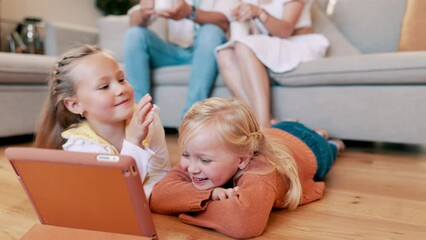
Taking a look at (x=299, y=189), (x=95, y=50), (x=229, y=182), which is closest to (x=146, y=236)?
(x=229, y=182)

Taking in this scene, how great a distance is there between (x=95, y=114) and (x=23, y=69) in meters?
0.86

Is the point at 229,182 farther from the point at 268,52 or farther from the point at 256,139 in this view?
the point at 268,52

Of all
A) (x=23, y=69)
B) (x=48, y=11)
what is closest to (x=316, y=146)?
(x=23, y=69)

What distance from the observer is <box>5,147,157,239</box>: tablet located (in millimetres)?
585

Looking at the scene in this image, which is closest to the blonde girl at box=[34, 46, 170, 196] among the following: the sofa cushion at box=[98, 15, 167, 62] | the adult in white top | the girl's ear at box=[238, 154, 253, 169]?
the girl's ear at box=[238, 154, 253, 169]

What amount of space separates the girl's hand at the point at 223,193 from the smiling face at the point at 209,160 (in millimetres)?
21

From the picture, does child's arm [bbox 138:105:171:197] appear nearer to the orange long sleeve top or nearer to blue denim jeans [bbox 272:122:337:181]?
the orange long sleeve top

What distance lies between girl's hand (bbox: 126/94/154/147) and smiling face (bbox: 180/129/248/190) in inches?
4.0

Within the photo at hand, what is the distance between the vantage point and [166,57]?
6.10ft

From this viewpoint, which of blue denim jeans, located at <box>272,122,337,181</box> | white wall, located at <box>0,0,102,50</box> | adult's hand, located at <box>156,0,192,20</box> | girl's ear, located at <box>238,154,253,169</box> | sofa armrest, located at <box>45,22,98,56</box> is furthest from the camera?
white wall, located at <box>0,0,102,50</box>

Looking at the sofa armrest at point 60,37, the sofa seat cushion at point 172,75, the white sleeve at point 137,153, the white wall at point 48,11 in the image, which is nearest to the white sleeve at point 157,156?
the white sleeve at point 137,153

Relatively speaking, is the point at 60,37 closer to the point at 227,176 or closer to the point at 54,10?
the point at 54,10

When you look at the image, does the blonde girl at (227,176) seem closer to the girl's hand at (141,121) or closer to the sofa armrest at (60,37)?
the girl's hand at (141,121)

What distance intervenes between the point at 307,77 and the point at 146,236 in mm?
1068
